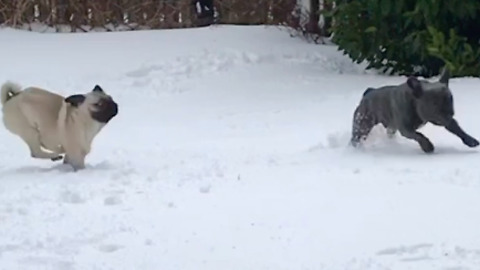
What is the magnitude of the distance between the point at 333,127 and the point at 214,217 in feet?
13.1

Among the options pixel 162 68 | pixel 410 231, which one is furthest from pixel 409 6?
pixel 410 231

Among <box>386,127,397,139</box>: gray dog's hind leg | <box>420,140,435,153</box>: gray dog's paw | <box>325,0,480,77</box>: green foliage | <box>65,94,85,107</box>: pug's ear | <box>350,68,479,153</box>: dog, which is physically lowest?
<box>325,0,480,77</box>: green foliage

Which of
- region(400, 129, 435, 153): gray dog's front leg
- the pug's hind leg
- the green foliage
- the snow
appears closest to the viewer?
the snow

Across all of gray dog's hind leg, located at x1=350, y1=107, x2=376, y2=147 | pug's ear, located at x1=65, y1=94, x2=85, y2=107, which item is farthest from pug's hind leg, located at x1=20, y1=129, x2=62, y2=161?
gray dog's hind leg, located at x1=350, y1=107, x2=376, y2=147

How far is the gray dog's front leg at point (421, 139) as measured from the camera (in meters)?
8.32

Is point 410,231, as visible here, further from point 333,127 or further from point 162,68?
point 162,68

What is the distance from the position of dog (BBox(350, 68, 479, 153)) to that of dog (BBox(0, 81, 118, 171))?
1972 mm

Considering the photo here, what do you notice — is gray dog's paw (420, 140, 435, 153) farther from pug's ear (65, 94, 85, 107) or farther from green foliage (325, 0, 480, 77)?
green foliage (325, 0, 480, 77)

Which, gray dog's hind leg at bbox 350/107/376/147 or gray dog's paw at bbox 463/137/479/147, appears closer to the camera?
gray dog's paw at bbox 463/137/479/147

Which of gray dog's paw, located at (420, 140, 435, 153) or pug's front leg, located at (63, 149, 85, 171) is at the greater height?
gray dog's paw, located at (420, 140, 435, 153)

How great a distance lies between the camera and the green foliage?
1254cm

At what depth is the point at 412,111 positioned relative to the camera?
8.46 metres

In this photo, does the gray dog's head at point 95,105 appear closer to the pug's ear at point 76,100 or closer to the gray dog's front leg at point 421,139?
the pug's ear at point 76,100

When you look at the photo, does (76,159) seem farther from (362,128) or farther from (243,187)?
(362,128)
